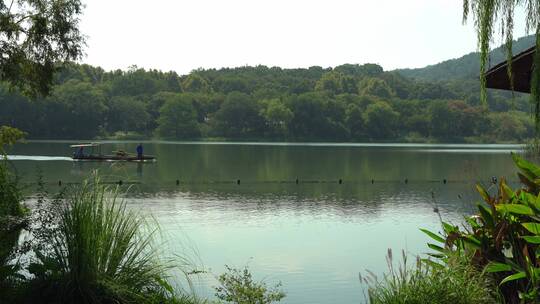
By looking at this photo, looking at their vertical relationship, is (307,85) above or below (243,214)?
above

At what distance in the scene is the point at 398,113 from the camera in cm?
15262

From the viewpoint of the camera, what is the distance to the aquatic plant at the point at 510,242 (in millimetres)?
6191

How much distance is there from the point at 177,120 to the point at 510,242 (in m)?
141

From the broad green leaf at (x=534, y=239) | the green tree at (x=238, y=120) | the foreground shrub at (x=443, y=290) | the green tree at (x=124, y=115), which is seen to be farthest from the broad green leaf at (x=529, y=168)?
the green tree at (x=238, y=120)

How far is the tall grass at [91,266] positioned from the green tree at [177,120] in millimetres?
138380

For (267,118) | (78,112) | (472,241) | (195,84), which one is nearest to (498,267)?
(472,241)

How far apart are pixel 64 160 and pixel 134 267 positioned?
54516mm

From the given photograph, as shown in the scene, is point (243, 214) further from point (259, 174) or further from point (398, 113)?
point (398, 113)

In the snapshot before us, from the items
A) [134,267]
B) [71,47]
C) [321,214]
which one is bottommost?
[321,214]

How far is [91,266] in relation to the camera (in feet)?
22.7

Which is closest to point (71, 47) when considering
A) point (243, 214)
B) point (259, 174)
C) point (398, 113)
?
point (243, 214)

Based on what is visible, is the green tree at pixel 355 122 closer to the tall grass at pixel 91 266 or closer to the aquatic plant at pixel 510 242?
the aquatic plant at pixel 510 242

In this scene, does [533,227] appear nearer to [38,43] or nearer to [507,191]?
[507,191]

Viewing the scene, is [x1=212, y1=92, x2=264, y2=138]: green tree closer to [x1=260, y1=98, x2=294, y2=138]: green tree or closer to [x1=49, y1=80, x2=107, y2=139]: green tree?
[x1=260, y1=98, x2=294, y2=138]: green tree
